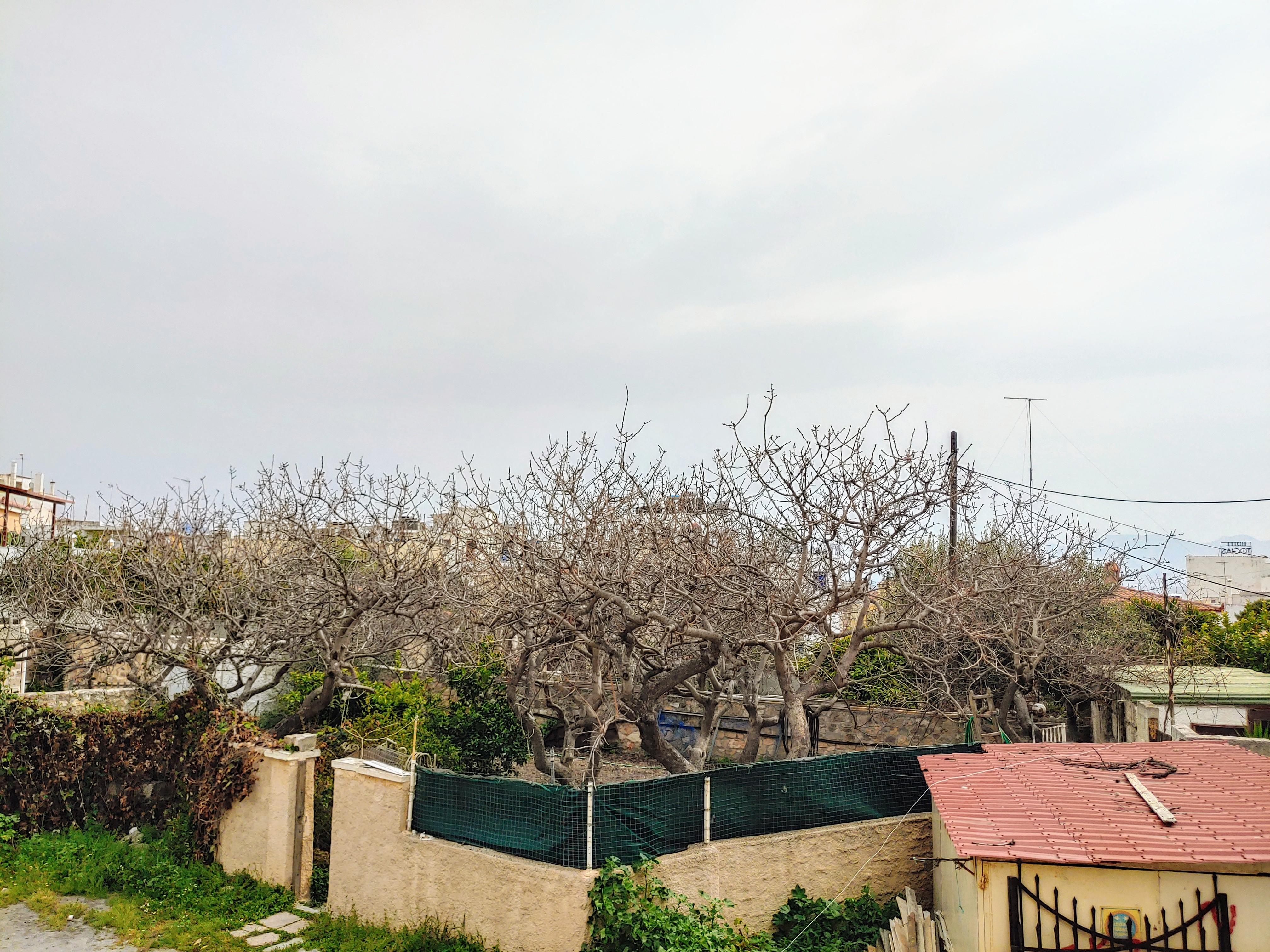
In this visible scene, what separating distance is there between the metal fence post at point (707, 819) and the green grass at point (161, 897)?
2.14 m

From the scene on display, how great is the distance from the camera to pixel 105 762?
1019cm

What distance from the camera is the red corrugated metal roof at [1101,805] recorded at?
18.0 feet

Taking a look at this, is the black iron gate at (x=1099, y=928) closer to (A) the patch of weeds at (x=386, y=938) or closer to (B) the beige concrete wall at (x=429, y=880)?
(B) the beige concrete wall at (x=429, y=880)

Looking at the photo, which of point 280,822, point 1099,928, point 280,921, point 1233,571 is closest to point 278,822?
point 280,822

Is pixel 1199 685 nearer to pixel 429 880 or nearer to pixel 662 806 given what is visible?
pixel 662 806

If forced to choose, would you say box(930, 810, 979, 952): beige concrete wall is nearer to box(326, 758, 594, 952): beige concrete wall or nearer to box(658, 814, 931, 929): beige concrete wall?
box(658, 814, 931, 929): beige concrete wall

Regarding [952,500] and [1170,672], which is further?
[1170,672]

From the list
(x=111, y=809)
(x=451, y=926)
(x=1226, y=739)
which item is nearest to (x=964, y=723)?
(x=1226, y=739)

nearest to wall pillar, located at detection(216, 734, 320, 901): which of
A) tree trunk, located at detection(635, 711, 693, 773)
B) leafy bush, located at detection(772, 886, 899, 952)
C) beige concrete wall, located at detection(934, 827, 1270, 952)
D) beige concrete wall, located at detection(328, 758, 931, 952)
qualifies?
beige concrete wall, located at detection(328, 758, 931, 952)

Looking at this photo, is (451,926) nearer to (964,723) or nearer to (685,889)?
(685,889)

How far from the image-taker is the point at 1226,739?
379 inches

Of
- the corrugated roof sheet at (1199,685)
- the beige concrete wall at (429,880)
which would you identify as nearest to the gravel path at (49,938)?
the beige concrete wall at (429,880)

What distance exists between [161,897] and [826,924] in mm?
6950

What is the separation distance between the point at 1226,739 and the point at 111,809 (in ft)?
45.9
